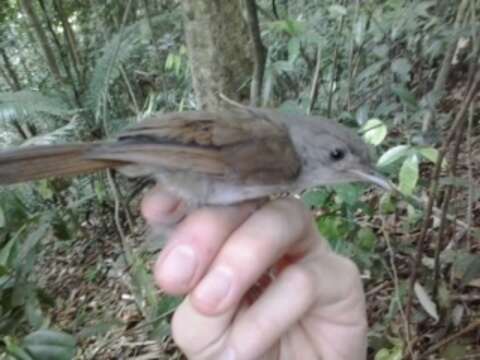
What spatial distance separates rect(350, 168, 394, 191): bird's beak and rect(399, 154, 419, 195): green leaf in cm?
17

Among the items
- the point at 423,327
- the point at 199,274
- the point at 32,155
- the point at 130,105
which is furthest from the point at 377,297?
the point at 130,105

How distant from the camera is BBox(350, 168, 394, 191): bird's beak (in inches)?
68.1

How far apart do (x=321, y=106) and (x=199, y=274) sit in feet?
8.02

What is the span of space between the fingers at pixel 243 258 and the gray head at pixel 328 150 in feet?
1.03

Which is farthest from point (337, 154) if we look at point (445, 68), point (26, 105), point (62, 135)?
point (26, 105)

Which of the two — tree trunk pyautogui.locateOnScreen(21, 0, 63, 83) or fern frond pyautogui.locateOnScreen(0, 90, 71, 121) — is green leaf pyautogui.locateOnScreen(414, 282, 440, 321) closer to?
fern frond pyautogui.locateOnScreen(0, 90, 71, 121)

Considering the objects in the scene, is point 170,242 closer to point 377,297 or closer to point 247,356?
point 247,356

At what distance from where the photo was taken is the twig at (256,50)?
Answer: 8.04ft

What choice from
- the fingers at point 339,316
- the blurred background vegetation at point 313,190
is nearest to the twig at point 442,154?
the blurred background vegetation at point 313,190

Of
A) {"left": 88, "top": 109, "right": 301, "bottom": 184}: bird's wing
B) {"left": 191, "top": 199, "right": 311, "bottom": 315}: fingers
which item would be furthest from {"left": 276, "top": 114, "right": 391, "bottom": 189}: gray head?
{"left": 191, "top": 199, "right": 311, "bottom": 315}: fingers

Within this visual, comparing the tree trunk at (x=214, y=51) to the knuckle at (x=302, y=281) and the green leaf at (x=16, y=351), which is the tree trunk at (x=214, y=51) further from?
the knuckle at (x=302, y=281)

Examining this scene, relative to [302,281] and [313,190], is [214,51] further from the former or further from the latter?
[302,281]

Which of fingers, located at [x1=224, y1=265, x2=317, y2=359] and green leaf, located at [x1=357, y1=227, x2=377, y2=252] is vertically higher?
fingers, located at [x1=224, y1=265, x2=317, y2=359]

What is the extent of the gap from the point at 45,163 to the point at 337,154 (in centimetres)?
75
